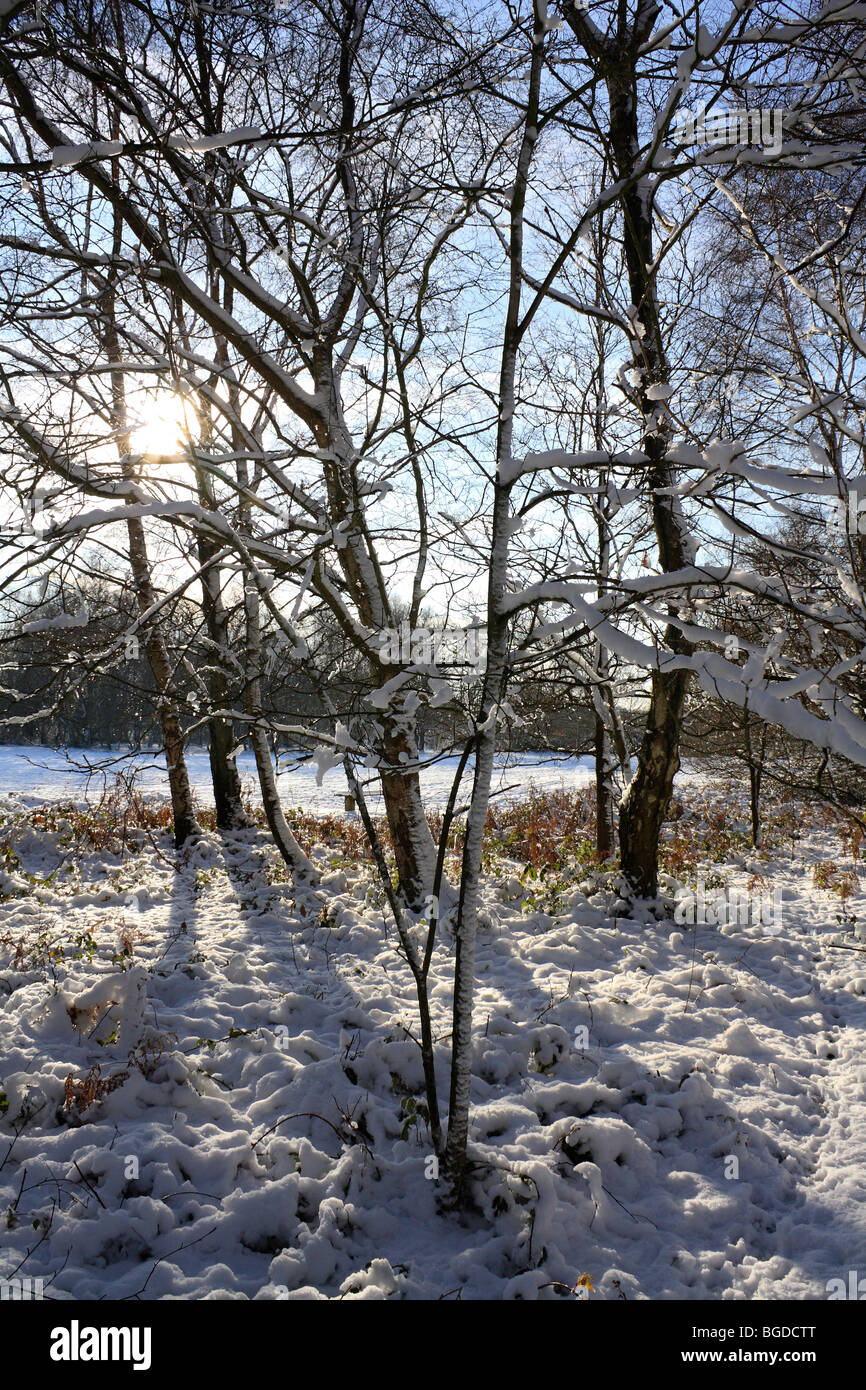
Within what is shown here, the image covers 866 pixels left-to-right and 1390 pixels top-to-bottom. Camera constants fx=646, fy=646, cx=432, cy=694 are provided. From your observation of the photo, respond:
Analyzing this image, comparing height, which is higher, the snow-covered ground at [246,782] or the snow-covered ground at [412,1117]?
the snow-covered ground at [412,1117]

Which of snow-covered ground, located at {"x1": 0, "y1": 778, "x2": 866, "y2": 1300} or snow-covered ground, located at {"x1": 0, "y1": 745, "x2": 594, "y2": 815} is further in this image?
snow-covered ground, located at {"x1": 0, "y1": 745, "x2": 594, "y2": 815}

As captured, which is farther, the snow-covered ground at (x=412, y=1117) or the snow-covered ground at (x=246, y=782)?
the snow-covered ground at (x=246, y=782)

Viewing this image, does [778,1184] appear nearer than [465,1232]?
No

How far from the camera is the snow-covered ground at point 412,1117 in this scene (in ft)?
8.21

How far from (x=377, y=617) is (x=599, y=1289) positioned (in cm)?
446

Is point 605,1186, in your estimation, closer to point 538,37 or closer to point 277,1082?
point 277,1082

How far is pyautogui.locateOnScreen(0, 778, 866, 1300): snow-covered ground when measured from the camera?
2504 millimetres

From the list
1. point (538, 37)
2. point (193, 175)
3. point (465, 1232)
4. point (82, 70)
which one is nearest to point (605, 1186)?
point (465, 1232)

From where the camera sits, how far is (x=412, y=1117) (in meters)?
3.26

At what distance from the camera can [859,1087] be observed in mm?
3701

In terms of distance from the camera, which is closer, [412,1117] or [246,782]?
[412,1117]

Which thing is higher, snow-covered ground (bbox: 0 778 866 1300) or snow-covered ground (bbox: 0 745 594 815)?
snow-covered ground (bbox: 0 778 866 1300)

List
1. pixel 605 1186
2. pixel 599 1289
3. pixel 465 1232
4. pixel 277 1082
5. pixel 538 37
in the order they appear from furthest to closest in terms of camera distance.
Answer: pixel 277 1082, pixel 605 1186, pixel 465 1232, pixel 599 1289, pixel 538 37

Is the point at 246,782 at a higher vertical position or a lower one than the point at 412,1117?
lower
